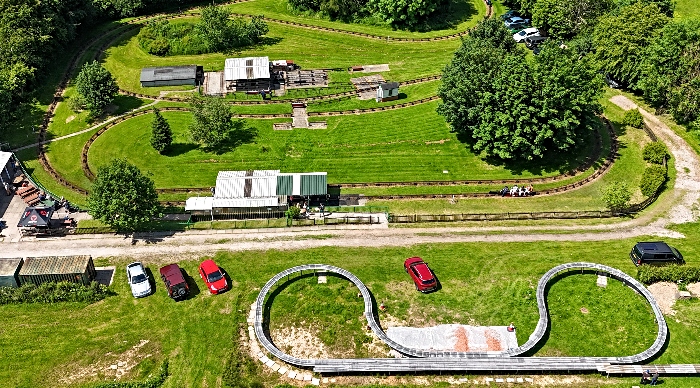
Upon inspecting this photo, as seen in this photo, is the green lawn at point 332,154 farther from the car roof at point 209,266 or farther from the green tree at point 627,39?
the green tree at point 627,39

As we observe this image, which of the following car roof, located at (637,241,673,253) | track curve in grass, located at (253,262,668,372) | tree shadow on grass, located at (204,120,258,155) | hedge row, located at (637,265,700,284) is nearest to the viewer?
track curve in grass, located at (253,262,668,372)

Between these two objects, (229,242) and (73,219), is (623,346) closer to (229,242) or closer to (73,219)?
(229,242)

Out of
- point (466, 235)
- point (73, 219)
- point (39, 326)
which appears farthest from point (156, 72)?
point (466, 235)

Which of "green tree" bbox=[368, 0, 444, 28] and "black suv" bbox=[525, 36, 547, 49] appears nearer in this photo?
"black suv" bbox=[525, 36, 547, 49]

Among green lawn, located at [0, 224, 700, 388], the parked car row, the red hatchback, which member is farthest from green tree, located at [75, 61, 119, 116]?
the red hatchback

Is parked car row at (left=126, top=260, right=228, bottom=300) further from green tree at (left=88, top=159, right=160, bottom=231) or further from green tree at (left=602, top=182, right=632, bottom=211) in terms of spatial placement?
green tree at (left=602, top=182, right=632, bottom=211)

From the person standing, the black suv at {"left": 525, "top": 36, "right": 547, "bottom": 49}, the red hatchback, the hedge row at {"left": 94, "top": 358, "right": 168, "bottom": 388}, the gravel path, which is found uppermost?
the black suv at {"left": 525, "top": 36, "right": 547, "bottom": 49}
